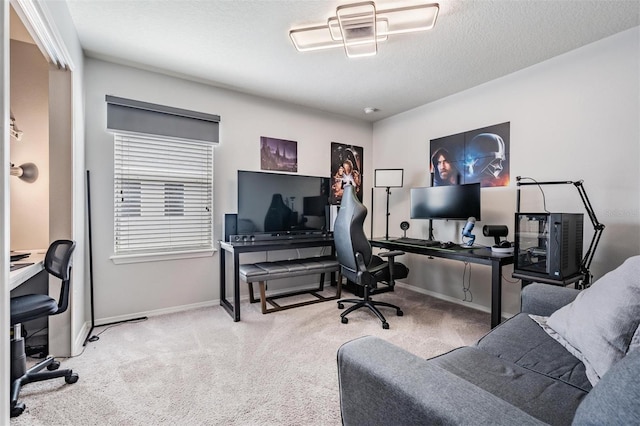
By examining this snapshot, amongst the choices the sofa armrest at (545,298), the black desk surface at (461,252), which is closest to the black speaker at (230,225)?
the black desk surface at (461,252)

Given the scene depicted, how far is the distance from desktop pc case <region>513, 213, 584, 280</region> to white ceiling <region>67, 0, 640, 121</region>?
1.40 m

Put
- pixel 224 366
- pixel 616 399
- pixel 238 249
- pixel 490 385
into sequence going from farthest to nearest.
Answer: pixel 238 249 → pixel 224 366 → pixel 490 385 → pixel 616 399

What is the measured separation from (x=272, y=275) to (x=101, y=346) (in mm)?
1477

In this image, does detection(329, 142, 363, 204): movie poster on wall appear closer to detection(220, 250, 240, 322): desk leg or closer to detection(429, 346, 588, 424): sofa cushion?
detection(220, 250, 240, 322): desk leg

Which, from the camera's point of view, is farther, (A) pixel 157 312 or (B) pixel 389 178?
(B) pixel 389 178

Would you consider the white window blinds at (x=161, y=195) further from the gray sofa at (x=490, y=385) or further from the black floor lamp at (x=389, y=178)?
the gray sofa at (x=490, y=385)

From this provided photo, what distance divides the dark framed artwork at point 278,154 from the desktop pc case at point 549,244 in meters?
2.53

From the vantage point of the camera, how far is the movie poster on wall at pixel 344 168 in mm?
4070

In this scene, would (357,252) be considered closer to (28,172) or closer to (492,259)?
(492,259)

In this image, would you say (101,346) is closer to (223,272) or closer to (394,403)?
(223,272)

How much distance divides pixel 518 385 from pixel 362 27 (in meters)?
2.23

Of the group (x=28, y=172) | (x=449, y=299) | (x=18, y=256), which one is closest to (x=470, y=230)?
(x=449, y=299)

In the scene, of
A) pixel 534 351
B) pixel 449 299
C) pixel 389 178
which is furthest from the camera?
pixel 389 178

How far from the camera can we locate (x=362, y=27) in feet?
6.63
